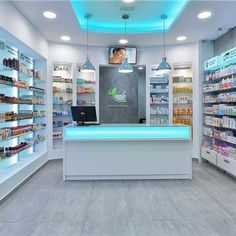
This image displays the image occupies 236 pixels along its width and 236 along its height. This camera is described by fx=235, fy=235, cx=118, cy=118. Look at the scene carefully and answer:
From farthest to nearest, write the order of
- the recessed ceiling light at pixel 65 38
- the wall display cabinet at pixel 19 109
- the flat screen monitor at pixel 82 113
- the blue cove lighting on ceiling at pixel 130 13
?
the recessed ceiling light at pixel 65 38 < the flat screen monitor at pixel 82 113 < the blue cove lighting on ceiling at pixel 130 13 < the wall display cabinet at pixel 19 109

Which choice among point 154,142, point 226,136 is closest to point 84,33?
point 154,142

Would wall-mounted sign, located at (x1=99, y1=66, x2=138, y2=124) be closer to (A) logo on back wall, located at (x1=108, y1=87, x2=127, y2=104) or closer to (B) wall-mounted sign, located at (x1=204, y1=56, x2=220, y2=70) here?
(A) logo on back wall, located at (x1=108, y1=87, x2=127, y2=104)

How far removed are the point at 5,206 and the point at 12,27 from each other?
3.01 meters

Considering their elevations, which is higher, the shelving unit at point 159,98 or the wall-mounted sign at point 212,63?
the wall-mounted sign at point 212,63

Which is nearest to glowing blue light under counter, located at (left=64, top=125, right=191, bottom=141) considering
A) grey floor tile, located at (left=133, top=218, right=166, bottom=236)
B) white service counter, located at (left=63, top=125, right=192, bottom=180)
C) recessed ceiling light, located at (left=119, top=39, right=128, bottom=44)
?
white service counter, located at (left=63, top=125, right=192, bottom=180)

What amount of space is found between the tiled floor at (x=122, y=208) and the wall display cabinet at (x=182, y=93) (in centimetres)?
246

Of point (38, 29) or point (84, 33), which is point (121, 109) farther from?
point (38, 29)

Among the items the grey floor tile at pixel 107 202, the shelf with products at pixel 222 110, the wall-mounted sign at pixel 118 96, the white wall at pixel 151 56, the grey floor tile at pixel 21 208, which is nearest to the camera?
the grey floor tile at pixel 21 208

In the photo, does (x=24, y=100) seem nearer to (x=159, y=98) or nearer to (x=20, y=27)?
(x=20, y=27)

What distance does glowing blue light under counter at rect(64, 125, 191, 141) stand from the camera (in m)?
4.77

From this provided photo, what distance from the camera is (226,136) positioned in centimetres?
521

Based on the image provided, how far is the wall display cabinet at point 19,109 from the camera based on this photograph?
426 centimetres

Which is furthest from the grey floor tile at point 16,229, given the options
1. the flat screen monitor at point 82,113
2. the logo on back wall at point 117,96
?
the logo on back wall at point 117,96

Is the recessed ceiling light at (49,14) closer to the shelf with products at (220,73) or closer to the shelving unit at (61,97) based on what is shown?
the shelving unit at (61,97)
